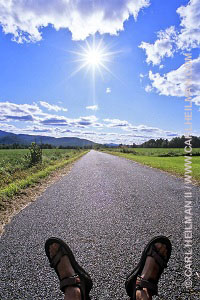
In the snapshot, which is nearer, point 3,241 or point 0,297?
point 0,297

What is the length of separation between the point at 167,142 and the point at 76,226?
236 ft

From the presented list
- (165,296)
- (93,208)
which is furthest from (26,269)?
(93,208)

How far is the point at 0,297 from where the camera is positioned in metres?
1.80

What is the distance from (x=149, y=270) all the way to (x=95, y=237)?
1048mm

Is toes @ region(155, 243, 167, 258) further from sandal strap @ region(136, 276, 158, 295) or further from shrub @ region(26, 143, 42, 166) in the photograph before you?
shrub @ region(26, 143, 42, 166)

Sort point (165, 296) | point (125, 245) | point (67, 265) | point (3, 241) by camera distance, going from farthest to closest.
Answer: point (3, 241), point (125, 245), point (67, 265), point (165, 296)

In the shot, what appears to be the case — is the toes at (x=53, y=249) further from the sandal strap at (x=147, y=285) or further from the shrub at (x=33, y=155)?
the shrub at (x=33, y=155)

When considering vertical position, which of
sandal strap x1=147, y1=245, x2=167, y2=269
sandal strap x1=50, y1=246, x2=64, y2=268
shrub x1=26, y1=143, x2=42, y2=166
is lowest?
sandal strap x1=50, y1=246, x2=64, y2=268

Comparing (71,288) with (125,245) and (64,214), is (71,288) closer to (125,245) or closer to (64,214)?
(125,245)

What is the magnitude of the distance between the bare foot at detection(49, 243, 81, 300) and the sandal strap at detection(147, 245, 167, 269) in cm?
87

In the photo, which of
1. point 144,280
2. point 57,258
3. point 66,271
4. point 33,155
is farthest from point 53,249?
point 33,155

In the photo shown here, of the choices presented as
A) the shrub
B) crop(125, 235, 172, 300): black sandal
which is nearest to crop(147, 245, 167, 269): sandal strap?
crop(125, 235, 172, 300): black sandal

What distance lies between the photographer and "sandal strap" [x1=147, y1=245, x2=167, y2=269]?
211 centimetres

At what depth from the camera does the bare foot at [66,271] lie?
1813 mm
